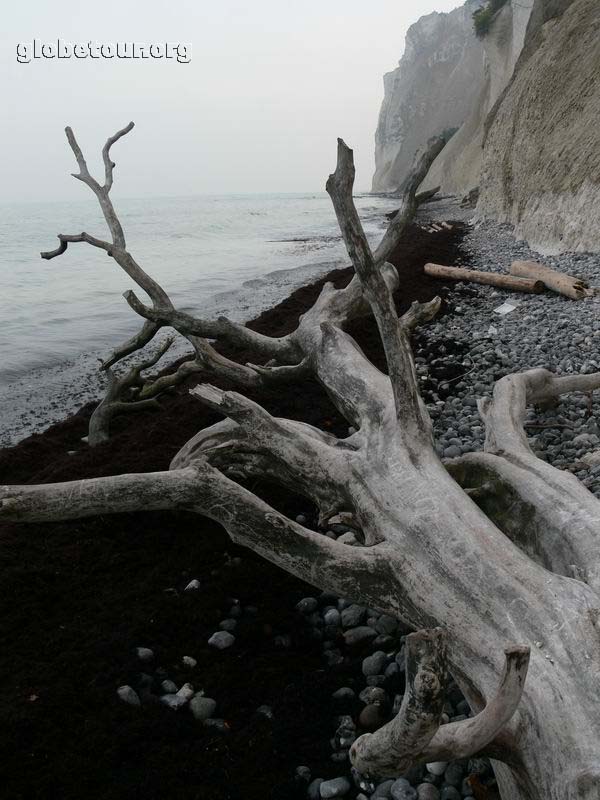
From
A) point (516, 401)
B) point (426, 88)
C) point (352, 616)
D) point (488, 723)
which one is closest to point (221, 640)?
point (352, 616)

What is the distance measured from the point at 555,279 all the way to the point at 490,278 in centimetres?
155

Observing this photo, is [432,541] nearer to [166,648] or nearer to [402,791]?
[402,791]

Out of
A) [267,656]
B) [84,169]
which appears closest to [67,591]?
[267,656]

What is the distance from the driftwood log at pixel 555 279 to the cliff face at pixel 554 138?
7.37ft

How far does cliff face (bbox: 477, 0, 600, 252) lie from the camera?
12.4 metres

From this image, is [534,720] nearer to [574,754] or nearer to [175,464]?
[574,754]

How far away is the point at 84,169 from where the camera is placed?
5.65 m

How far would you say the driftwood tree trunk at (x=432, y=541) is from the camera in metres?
1.53

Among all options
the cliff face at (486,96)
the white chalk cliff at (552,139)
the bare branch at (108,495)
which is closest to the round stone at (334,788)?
the bare branch at (108,495)

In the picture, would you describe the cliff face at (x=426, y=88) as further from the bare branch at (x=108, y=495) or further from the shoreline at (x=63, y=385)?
the bare branch at (x=108, y=495)

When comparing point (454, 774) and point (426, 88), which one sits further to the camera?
point (426, 88)

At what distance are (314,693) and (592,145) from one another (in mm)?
13763

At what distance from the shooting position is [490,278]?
1024 centimetres

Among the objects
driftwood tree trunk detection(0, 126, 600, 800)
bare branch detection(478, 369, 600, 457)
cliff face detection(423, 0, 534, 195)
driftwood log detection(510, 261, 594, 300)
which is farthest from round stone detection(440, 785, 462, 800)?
cliff face detection(423, 0, 534, 195)
